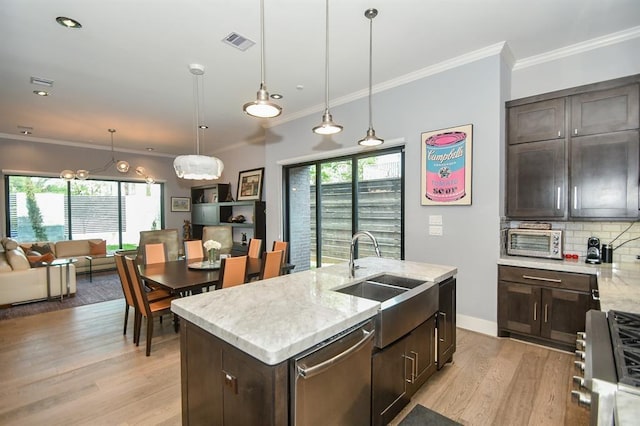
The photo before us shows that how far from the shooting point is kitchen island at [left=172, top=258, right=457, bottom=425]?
1159 millimetres

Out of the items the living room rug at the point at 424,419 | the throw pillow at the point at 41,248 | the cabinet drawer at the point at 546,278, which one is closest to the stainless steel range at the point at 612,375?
the living room rug at the point at 424,419

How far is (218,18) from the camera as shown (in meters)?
2.62

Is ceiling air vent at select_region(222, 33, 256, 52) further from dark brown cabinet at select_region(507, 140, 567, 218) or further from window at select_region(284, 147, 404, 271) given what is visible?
dark brown cabinet at select_region(507, 140, 567, 218)

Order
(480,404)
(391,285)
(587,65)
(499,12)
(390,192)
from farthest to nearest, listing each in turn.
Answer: (390,192)
(587,65)
(499,12)
(391,285)
(480,404)

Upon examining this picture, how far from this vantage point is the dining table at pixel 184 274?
2.96 meters

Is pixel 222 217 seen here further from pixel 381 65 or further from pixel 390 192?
pixel 381 65

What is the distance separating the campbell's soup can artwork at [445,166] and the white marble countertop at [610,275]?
0.90 metres

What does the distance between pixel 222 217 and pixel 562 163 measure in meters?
6.68

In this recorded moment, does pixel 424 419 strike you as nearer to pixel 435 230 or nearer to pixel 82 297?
pixel 435 230

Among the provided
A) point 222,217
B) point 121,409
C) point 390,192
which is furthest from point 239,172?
point 121,409

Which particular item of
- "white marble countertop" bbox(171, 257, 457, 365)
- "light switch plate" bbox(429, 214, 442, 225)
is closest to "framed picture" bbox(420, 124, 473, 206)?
"light switch plate" bbox(429, 214, 442, 225)

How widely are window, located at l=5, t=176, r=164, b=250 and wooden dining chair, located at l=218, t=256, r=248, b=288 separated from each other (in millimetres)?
6367

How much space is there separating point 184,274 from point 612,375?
3.49 meters

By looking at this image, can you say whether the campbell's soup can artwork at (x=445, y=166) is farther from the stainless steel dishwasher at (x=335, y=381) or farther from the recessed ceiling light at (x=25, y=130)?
the recessed ceiling light at (x=25, y=130)
